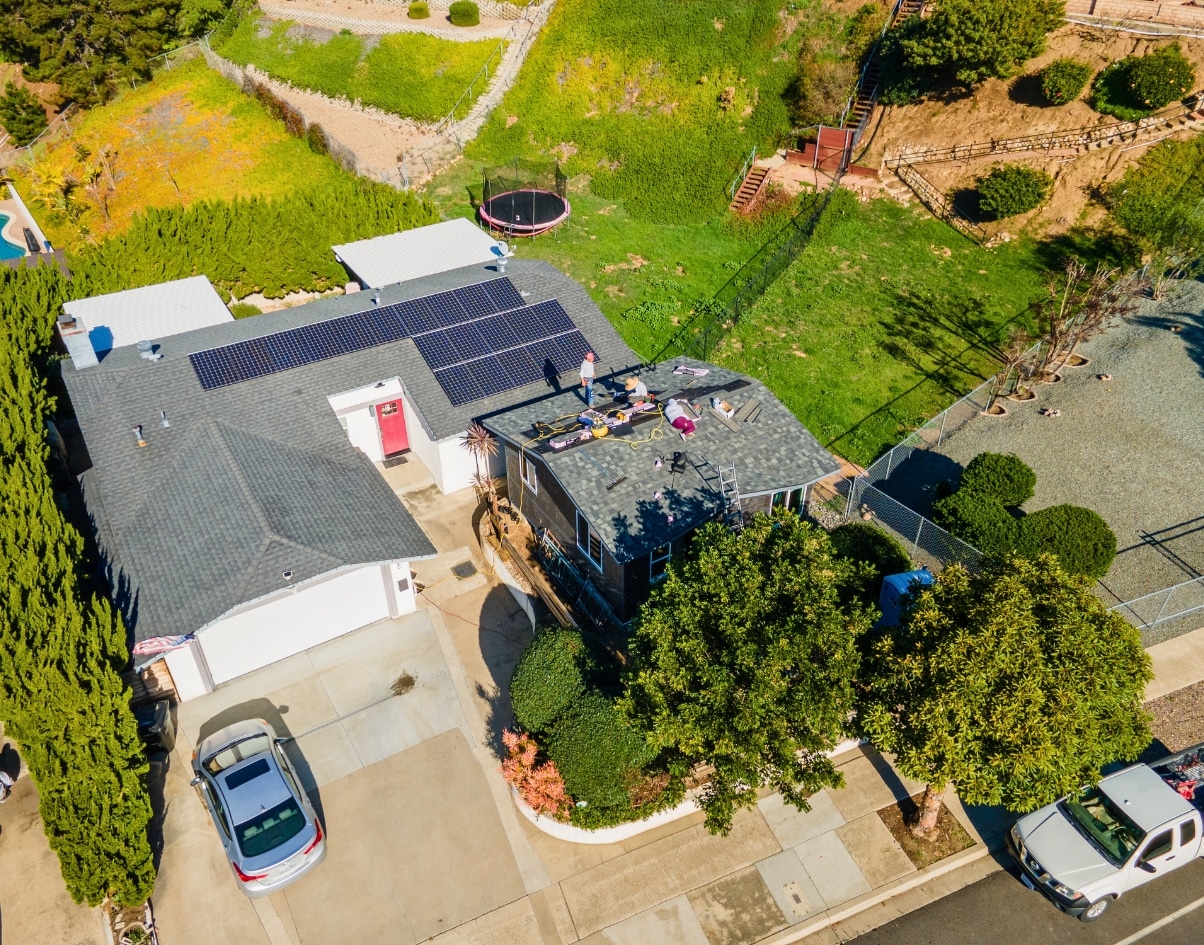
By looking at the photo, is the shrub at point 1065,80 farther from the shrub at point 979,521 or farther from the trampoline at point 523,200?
the shrub at point 979,521

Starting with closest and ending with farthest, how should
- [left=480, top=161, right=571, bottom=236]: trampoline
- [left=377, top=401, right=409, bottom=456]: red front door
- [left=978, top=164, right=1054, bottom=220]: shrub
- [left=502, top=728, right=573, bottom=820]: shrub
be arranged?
1. [left=502, top=728, right=573, bottom=820]: shrub
2. [left=377, top=401, right=409, bottom=456]: red front door
3. [left=978, top=164, right=1054, bottom=220]: shrub
4. [left=480, top=161, right=571, bottom=236]: trampoline

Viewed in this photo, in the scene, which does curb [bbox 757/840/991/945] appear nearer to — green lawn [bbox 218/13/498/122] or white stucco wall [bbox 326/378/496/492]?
white stucco wall [bbox 326/378/496/492]

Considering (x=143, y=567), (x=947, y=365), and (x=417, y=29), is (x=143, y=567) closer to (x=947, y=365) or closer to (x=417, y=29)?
(x=947, y=365)

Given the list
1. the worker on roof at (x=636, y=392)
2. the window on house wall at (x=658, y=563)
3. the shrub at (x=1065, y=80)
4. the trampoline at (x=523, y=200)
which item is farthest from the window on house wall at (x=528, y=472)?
the shrub at (x=1065, y=80)

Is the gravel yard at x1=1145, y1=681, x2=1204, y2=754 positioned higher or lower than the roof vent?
lower

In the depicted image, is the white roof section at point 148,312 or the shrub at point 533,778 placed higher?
the white roof section at point 148,312

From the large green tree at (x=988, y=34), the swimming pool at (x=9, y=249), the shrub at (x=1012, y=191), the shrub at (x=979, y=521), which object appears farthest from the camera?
the swimming pool at (x=9, y=249)

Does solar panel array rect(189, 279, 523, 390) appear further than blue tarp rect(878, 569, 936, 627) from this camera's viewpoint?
Yes

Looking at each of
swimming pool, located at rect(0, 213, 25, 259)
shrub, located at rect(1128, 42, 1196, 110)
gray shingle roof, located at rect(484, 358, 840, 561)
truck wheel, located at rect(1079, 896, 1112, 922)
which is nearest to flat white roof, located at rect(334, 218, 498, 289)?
gray shingle roof, located at rect(484, 358, 840, 561)
